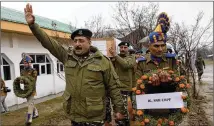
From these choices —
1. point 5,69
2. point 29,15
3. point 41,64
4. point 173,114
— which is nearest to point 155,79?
point 173,114

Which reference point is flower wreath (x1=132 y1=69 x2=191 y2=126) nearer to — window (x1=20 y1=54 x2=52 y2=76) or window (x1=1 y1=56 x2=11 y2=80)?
window (x1=1 y1=56 x2=11 y2=80)

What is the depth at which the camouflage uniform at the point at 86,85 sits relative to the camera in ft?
10.7

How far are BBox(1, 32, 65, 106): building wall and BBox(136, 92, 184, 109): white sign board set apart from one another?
846cm

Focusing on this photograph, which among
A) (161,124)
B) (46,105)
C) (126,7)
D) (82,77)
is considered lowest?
(46,105)

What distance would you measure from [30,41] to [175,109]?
10183 mm

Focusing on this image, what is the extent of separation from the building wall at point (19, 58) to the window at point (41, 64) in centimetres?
A: 18

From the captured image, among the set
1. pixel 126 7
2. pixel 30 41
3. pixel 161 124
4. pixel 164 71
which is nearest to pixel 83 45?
pixel 164 71

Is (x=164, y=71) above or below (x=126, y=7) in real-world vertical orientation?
below

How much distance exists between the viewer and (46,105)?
10.4m

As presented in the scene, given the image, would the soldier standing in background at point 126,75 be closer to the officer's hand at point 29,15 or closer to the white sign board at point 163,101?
the white sign board at point 163,101

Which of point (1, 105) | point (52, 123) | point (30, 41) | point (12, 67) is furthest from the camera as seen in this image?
point (30, 41)

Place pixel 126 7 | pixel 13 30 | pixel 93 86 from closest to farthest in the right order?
pixel 93 86 < pixel 13 30 < pixel 126 7

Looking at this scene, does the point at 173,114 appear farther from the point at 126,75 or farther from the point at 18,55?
the point at 18,55

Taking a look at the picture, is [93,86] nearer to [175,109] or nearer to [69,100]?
[69,100]
